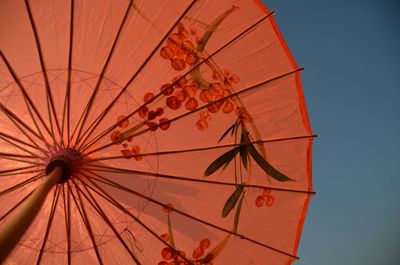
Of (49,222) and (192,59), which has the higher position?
(192,59)

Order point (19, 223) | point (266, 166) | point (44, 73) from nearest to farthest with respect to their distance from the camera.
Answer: point (19, 223) → point (44, 73) → point (266, 166)

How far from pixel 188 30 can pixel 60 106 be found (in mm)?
978

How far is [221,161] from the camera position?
204 centimetres

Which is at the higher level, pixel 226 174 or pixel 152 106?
pixel 152 106

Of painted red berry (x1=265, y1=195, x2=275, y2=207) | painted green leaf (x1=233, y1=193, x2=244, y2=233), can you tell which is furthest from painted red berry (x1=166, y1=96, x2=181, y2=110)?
painted red berry (x1=265, y1=195, x2=275, y2=207)

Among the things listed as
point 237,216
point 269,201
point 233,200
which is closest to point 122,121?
point 233,200

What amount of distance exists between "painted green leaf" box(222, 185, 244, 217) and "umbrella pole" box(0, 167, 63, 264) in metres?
1.17

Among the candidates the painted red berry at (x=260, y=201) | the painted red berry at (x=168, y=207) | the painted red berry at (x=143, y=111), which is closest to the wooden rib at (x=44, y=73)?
the painted red berry at (x=143, y=111)

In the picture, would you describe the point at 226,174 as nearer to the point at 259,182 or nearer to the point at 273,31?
the point at 259,182

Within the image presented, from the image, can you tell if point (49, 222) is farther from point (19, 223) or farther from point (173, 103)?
point (173, 103)

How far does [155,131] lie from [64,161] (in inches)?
24.2

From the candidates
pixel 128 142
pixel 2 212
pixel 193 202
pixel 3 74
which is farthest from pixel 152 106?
pixel 2 212

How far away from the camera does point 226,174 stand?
207 cm

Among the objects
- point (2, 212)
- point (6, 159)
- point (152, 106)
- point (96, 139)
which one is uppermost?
point (152, 106)
